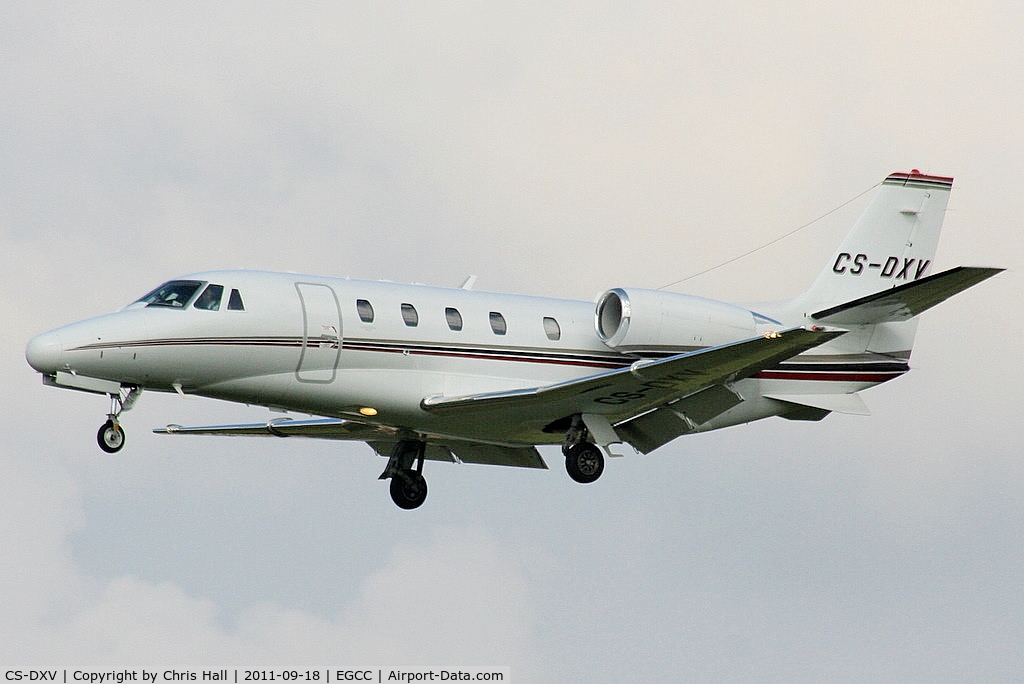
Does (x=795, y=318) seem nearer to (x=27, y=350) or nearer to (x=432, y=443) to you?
(x=432, y=443)

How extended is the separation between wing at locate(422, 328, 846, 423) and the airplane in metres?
0.04

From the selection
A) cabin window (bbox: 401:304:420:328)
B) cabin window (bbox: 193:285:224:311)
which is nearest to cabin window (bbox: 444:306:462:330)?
cabin window (bbox: 401:304:420:328)

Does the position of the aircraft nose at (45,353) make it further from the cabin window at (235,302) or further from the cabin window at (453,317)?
the cabin window at (453,317)

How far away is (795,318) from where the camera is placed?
1050 inches

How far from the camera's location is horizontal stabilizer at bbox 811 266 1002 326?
21.0m

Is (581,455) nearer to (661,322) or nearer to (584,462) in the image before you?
(584,462)

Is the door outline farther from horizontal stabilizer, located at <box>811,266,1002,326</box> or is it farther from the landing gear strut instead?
horizontal stabilizer, located at <box>811,266,1002,326</box>

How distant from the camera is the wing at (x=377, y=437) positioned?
25.4m

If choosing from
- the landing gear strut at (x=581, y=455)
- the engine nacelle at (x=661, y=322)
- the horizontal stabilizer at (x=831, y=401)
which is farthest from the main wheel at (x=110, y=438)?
the horizontal stabilizer at (x=831, y=401)

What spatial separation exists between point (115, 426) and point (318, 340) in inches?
121

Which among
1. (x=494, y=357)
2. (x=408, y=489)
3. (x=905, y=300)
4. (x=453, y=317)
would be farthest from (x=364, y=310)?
(x=905, y=300)

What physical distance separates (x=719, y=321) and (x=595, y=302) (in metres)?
2.03

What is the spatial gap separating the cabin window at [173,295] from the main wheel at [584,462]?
603cm

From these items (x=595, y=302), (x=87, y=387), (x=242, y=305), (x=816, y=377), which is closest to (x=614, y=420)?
(x=595, y=302)
